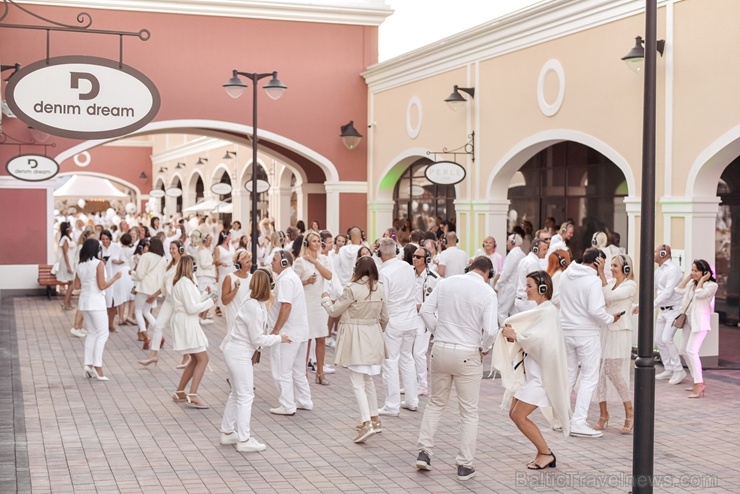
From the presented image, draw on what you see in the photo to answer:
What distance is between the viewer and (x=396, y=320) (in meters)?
9.98

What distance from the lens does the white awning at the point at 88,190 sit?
35.1 meters

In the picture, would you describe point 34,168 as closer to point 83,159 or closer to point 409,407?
point 409,407

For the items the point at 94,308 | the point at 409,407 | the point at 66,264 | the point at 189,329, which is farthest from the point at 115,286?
the point at 409,407

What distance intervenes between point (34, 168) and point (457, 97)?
8.63m

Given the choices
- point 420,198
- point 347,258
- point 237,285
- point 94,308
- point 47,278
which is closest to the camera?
point 237,285

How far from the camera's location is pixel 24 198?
72.9 feet

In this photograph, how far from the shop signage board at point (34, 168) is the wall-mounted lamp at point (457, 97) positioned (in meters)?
8.07

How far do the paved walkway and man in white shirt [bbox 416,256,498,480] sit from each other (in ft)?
0.82

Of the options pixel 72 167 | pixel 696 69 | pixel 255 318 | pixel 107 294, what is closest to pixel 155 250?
pixel 107 294

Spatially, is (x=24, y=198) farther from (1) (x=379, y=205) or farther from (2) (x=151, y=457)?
(2) (x=151, y=457)

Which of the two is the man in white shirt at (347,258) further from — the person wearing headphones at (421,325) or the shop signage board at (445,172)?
the shop signage board at (445,172)

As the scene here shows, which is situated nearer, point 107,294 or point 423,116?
point 107,294

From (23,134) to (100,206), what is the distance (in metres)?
32.6

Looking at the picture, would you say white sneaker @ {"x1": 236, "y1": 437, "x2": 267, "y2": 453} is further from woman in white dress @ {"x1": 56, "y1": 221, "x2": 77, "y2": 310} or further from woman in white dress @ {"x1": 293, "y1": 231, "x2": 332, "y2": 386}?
woman in white dress @ {"x1": 56, "y1": 221, "x2": 77, "y2": 310}
